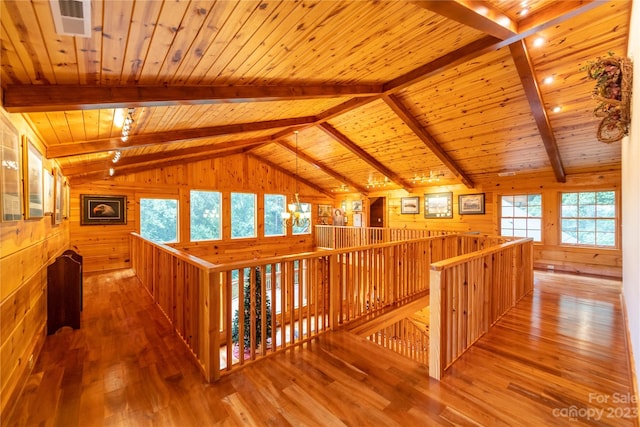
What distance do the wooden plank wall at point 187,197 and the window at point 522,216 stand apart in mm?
6208

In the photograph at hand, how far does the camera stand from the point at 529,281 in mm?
4398

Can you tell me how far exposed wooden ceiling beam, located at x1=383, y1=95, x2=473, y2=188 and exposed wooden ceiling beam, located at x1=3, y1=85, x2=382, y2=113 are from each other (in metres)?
1.94

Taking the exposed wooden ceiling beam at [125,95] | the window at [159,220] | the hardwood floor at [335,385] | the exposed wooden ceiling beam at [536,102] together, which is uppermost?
the exposed wooden ceiling beam at [536,102]

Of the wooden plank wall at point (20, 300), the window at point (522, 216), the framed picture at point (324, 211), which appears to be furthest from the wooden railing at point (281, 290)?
the framed picture at point (324, 211)

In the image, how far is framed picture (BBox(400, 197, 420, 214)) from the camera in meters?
8.52

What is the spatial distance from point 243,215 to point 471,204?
22.6 ft

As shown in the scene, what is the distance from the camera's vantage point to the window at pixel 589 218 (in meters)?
5.65

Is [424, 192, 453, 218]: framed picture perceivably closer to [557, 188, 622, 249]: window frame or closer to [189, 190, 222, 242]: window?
[557, 188, 622, 249]: window frame

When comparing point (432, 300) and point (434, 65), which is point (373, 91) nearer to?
point (434, 65)

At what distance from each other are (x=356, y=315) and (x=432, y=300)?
1367 mm

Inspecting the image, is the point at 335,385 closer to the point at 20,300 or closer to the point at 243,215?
the point at 20,300

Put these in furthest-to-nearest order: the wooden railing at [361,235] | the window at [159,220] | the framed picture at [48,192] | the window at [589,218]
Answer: the wooden railing at [361,235], the window at [159,220], the window at [589,218], the framed picture at [48,192]

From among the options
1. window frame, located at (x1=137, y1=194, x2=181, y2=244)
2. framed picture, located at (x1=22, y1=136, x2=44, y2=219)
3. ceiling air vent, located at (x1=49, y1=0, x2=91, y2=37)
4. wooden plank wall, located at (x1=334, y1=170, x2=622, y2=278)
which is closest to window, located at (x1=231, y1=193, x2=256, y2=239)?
window frame, located at (x1=137, y1=194, x2=181, y2=244)

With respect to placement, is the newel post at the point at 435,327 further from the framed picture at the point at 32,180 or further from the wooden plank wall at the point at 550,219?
the wooden plank wall at the point at 550,219
